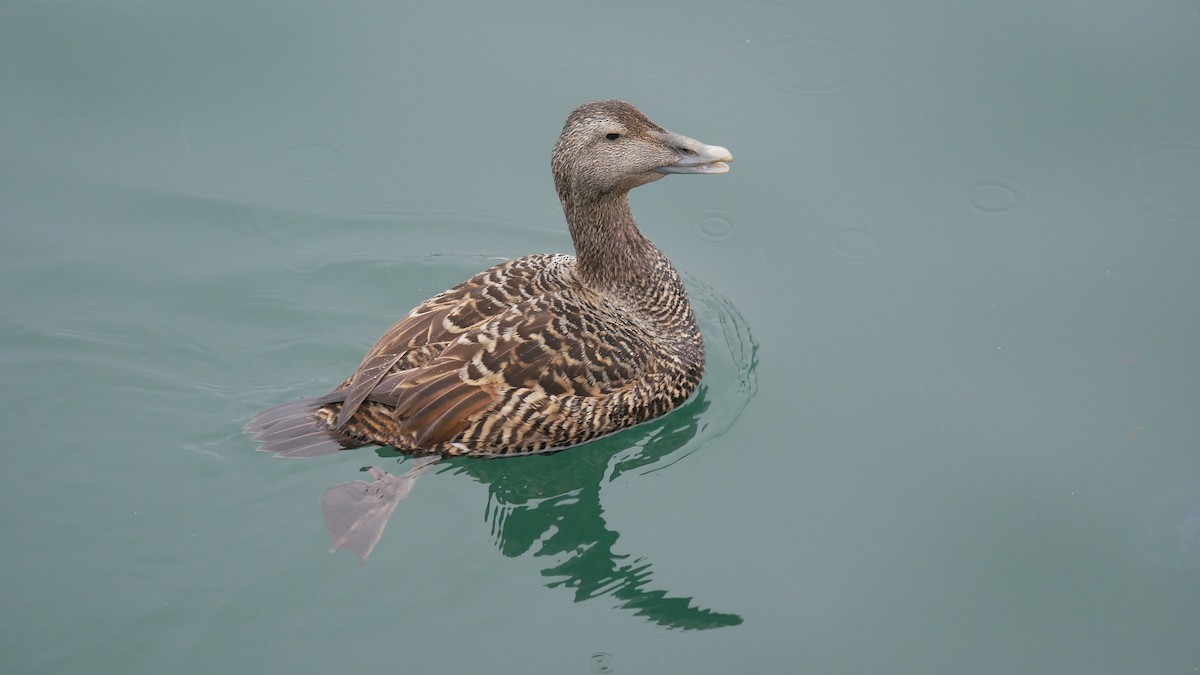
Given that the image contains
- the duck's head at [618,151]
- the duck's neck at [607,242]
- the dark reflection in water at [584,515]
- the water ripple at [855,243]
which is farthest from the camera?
the water ripple at [855,243]

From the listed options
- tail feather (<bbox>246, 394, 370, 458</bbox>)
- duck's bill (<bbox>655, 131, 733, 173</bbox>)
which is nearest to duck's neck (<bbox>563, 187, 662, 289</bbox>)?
duck's bill (<bbox>655, 131, 733, 173</bbox>)

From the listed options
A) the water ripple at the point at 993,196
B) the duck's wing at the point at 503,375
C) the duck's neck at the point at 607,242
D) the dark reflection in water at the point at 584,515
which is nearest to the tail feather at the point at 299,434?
the duck's wing at the point at 503,375

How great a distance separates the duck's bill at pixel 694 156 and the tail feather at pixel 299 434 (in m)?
1.92

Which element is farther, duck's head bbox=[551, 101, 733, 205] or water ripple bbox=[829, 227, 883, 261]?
water ripple bbox=[829, 227, 883, 261]

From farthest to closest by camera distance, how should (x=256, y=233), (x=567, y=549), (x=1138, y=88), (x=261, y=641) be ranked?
(x=1138, y=88)
(x=256, y=233)
(x=567, y=549)
(x=261, y=641)

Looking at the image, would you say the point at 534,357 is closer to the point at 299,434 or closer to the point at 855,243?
the point at 299,434

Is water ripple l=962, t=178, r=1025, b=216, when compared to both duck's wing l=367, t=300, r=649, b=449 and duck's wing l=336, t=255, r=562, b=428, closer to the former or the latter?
duck's wing l=367, t=300, r=649, b=449

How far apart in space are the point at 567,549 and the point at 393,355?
3.95ft

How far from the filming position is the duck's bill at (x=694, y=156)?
5.47 m

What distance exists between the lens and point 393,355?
555 centimetres

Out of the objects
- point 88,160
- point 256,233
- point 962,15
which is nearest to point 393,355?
point 256,233

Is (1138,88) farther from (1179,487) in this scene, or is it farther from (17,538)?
(17,538)

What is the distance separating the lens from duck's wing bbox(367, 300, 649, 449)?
5.39 meters

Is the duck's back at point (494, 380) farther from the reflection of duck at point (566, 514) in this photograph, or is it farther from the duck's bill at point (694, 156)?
the duck's bill at point (694, 156)
